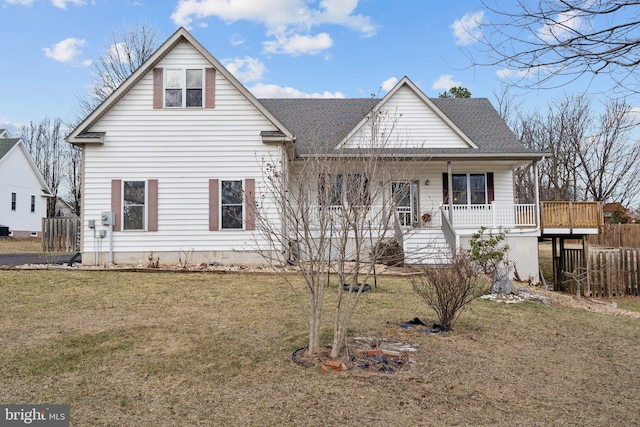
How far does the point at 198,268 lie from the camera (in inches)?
496

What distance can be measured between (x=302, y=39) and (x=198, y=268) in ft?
32.9

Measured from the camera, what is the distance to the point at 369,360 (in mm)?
5309

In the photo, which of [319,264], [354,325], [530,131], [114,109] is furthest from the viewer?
[530,131]

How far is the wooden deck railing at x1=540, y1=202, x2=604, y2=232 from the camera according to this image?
1587 centimetres

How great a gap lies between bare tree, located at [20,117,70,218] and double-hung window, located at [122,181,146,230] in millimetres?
34338

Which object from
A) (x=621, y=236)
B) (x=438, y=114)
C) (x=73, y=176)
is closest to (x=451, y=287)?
(x=438, y=114)

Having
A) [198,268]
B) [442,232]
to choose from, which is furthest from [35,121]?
[442,232]

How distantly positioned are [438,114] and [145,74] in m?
10.3

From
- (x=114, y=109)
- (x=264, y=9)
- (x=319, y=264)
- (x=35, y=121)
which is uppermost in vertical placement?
(x=35, y=121)

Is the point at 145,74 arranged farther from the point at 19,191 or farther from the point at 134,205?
the point at 19,191

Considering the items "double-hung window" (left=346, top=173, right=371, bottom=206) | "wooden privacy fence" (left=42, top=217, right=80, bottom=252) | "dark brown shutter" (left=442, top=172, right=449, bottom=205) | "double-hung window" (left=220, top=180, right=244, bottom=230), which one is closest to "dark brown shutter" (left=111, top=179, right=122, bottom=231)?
"double-hung window" (left=220, top=180, right=244, bottom=230)

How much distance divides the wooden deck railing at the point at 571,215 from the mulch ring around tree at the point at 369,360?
12353mm

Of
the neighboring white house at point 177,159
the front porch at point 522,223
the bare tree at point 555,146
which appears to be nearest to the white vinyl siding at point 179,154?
the neighboring white house at point 177,159

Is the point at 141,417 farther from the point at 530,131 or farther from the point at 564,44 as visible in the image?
the point at 530,131
